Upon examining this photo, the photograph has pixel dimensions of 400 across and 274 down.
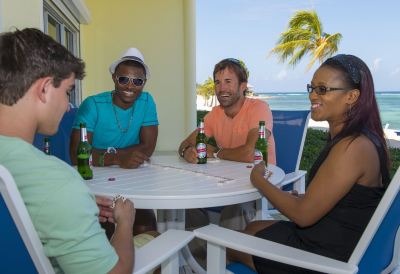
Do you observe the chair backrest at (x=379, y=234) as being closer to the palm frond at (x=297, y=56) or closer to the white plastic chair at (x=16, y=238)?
the white plastic chair at (x=16, y=238)

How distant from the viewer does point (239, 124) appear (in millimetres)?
2949

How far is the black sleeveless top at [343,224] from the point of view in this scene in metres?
1.54

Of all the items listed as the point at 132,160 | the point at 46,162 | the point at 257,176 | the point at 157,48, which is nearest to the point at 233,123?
the point at 132,160

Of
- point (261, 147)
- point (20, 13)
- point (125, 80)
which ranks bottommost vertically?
point (261, 147)

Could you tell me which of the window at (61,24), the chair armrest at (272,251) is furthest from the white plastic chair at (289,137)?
the window at (61,24)

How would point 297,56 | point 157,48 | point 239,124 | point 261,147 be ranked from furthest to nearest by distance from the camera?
1. point 297,56
2. point 157,48
3. point 239,124
4. point 261,147

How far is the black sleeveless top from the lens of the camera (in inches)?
60.6

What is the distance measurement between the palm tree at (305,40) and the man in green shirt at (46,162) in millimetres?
→ 20963

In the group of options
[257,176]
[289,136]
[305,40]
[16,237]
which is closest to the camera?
[16,237]

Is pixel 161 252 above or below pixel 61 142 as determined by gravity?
below

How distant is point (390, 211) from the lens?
1.20m

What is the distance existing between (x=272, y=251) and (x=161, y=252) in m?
0.37

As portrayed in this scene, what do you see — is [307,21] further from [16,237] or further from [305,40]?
[16,237]

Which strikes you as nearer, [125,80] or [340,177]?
[340,177]
